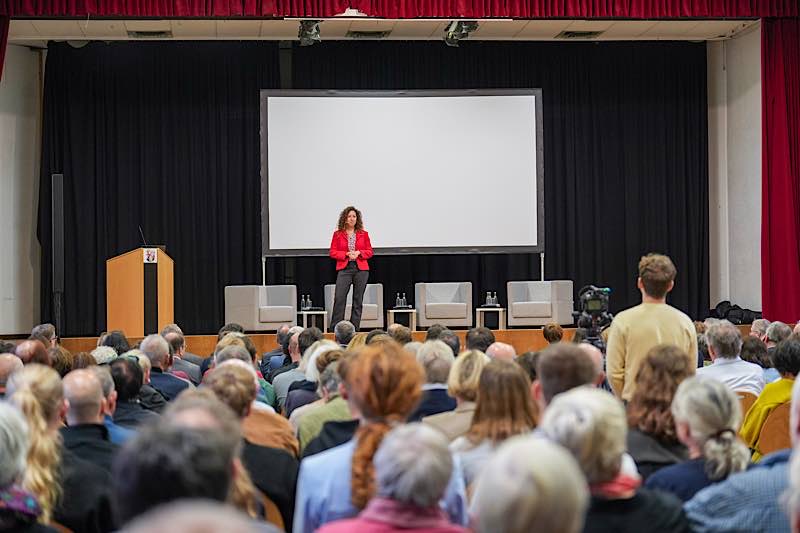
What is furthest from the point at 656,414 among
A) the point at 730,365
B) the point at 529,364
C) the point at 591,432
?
the point at 730,365

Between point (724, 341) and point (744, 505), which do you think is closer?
point (744, 505)

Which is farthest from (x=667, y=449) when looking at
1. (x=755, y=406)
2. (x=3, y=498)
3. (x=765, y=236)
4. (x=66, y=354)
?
(x=765, y=236)

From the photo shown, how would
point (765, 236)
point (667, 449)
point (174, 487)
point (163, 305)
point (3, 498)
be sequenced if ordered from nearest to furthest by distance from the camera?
point (174, 487) → point (3, 498) → point (667, 449) → point (163, 305) → point (765, 236)

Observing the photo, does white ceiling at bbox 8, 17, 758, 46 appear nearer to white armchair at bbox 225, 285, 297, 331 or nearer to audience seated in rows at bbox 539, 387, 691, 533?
white armchair at bbox 225, 285, 297, 331

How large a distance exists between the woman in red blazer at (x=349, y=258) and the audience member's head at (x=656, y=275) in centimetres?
640

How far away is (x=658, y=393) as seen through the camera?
315cm

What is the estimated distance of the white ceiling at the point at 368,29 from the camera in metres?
11.3

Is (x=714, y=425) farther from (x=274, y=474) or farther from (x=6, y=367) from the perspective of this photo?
(x=6, y=367)

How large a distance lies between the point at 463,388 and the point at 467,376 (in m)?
0.04

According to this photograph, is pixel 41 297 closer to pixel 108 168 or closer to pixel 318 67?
pixel 108 168

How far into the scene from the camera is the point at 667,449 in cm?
306

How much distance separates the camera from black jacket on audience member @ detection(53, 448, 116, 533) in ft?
9.22

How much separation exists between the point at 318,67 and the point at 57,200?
3.80 m

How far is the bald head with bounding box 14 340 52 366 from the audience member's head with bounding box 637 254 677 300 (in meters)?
2.73
